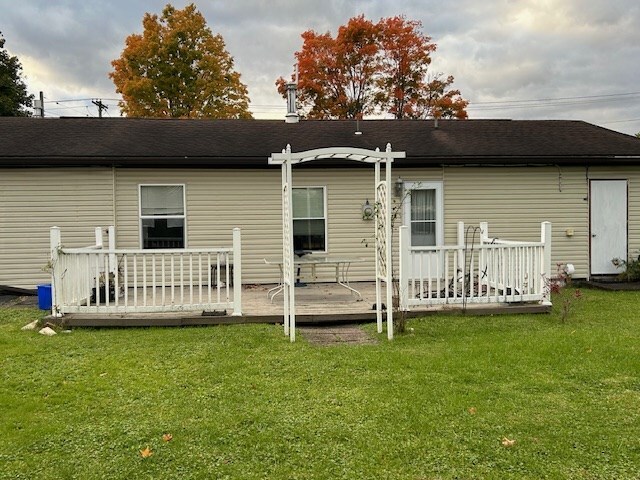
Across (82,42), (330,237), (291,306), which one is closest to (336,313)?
(291,306)

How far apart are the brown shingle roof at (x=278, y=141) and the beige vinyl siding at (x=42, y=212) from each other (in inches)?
13.3

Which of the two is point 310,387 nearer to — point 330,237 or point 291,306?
point 291,306

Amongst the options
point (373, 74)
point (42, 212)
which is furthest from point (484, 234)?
point (373, 74)

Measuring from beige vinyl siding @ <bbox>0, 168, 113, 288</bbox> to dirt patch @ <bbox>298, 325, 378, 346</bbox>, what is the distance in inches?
201

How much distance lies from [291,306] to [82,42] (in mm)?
21532

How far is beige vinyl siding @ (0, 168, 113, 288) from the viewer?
926cm

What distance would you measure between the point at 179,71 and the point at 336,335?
20636 mm

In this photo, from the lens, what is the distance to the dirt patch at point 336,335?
583 cm

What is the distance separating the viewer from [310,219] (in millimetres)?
9875

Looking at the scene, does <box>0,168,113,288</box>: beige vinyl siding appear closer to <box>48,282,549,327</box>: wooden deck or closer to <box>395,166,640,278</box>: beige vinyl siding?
<box>48,282,549,327</box>: wooden deck

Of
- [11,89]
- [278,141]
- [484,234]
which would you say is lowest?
[484,234]

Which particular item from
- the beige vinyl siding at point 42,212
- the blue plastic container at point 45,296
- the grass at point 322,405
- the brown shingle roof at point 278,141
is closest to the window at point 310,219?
the brown shingle roof at point 278,141

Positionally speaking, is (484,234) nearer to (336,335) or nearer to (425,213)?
(425,213)

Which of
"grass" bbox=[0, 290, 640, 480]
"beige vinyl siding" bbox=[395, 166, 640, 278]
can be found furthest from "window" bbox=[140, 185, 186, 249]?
"beige vinyl siding" bbox=[395, 166, 640, 278]
